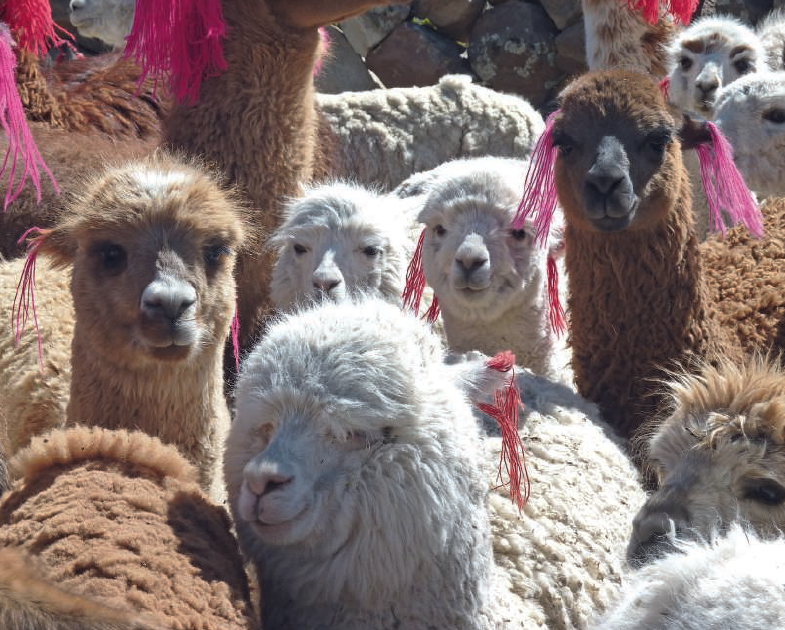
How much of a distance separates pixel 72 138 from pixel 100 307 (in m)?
2.45

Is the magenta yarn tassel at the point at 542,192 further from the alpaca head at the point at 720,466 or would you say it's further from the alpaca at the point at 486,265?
the alpaca head at the point at 720,466

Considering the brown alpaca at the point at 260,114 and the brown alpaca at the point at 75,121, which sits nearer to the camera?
the brown alpaca at the point at 260,114

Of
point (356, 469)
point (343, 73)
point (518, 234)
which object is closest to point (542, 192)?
point (518, 234)

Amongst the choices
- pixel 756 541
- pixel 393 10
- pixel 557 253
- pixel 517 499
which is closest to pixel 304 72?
pixel 557 253

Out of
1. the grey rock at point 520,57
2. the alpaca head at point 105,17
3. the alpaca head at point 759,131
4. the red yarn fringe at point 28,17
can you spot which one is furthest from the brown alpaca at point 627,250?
the grey rock at point 520,57

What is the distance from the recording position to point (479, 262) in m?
4.35

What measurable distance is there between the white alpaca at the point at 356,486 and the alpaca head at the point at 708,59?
16.7ft

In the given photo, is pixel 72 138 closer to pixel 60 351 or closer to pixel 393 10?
pixel 60 351

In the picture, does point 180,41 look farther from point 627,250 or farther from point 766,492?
point 766,492

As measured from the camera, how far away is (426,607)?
8.52 ft

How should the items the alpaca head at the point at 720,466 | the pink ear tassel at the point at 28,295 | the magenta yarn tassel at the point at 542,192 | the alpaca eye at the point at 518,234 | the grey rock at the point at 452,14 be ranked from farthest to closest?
1. the grey rock at the point at 452,14
2. the alpaca eye at the point at 518,234
3. the magenta yarn tassel at the point at 542,192
4. the pink ear tassel at the point at 28,295
5. the alpaca head at the point at 720,466

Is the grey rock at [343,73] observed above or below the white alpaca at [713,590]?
above

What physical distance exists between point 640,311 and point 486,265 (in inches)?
22.3

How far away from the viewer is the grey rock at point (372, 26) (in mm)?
10828
